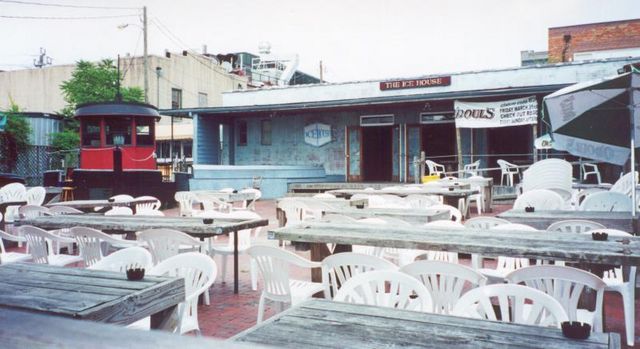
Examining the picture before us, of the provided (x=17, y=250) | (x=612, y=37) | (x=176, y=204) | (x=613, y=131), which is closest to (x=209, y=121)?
(x=176, y=204)

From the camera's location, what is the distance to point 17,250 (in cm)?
815

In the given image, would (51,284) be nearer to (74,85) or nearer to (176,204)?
(176,204)

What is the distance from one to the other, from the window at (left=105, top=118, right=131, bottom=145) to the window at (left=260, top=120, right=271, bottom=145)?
5746 millimetres

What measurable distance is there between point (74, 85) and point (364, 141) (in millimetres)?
16313

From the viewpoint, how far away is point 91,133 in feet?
50.2

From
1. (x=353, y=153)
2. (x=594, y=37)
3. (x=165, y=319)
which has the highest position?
(x=594, y=37)

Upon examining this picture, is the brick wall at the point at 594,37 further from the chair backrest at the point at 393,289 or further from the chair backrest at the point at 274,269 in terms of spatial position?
the chair backrest at the point at 393,289

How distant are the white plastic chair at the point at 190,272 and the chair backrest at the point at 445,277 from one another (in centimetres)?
129

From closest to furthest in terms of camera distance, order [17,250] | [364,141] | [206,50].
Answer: [17,250], [364,141], [206,50]

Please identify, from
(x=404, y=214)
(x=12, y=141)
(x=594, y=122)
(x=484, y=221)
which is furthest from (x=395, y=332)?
(x=12, y=141)

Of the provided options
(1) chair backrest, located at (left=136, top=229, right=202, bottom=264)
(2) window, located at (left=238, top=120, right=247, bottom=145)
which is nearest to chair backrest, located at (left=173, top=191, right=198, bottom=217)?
(1) chair backrest, located at (left=136, top=229, right=202, bottom=264)

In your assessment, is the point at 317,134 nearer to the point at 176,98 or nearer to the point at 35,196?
the point at 35,196

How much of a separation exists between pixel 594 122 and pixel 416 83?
1048 cm

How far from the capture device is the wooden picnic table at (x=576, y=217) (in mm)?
5238
